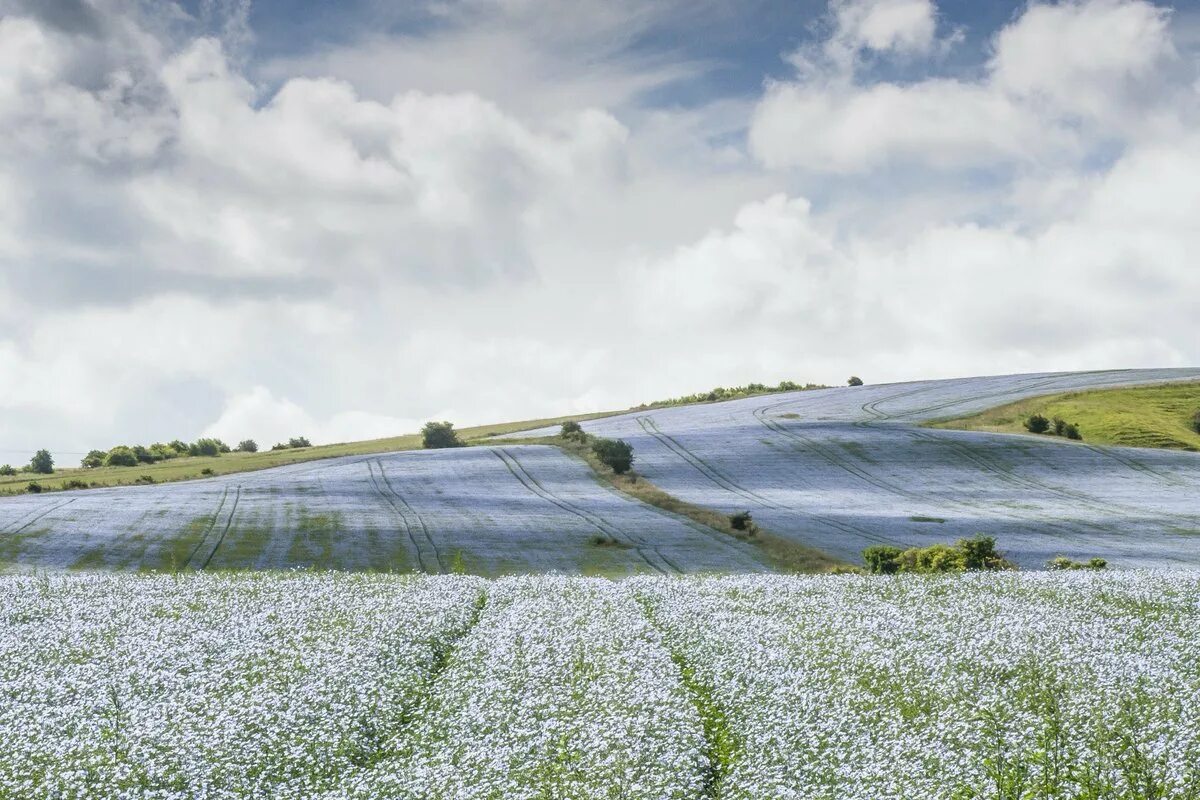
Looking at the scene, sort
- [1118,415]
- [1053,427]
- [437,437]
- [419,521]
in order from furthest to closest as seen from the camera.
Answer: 1. [437,437]
2. [1118,415]
3. [1053,427]
4. [419,521]

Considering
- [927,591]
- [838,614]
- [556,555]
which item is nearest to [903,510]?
[556,555]

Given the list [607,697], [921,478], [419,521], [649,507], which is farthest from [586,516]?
[607,697]

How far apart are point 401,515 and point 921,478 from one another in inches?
1243

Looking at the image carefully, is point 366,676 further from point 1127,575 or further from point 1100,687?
point 1127,575

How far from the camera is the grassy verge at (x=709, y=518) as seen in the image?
38.4 meters

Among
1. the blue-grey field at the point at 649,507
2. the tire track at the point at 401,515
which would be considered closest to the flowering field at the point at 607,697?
the tire track at the point at 401,515

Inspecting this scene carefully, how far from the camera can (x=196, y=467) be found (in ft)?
255

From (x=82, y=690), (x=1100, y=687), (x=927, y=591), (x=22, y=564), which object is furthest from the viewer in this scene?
(x=22, y=564)

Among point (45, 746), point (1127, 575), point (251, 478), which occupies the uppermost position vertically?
point (251, 478)

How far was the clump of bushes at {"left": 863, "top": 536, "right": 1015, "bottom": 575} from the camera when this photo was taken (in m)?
32.5

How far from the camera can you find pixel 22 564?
35594 millimetres

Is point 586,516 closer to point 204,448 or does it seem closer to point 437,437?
point 437,437

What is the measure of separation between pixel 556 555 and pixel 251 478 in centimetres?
3015

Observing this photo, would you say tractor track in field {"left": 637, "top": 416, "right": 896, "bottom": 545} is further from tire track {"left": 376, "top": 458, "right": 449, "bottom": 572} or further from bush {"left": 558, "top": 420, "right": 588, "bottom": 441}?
tire track {"left": 376, "top": 458, "right": 449, "bottom": 572}
